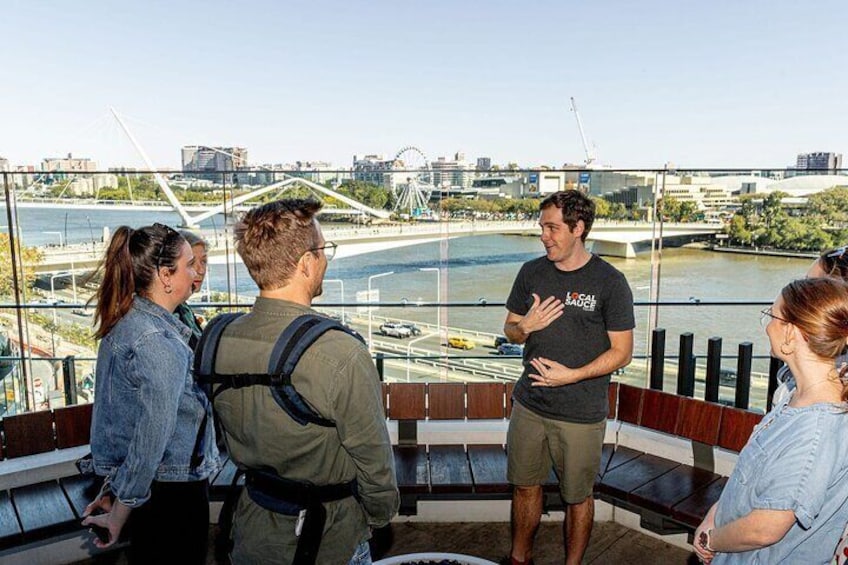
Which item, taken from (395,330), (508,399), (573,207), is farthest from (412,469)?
(395,330)

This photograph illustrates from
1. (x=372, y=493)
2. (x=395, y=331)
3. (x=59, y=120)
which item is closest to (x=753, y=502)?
(x=372, y=493)

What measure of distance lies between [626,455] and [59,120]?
148ft

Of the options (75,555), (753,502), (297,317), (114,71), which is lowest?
(75,555)

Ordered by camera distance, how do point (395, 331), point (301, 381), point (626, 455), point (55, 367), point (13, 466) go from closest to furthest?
point (301, 381)
point (13, 466)
point (626, 455)
point (55, 367)
point (395, 331)

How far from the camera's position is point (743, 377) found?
320 cm

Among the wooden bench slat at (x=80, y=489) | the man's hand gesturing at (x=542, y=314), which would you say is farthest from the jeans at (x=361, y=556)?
the wooden bench slat at (x=80, y=489)

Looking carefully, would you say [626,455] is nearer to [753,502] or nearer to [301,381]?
[753,502]

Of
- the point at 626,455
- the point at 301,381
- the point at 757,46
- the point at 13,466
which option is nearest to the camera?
the point at 301,381

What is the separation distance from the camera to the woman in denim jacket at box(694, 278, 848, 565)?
1.35m

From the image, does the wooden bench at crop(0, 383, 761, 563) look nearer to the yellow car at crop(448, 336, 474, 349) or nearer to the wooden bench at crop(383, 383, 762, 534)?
the wooden bench at crop(383, 383, 762, 534)

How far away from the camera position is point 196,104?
1777 inches

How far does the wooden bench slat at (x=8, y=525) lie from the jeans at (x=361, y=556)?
1808 mm

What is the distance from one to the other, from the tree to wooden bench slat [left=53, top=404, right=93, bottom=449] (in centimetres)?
147

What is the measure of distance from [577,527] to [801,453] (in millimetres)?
1531
